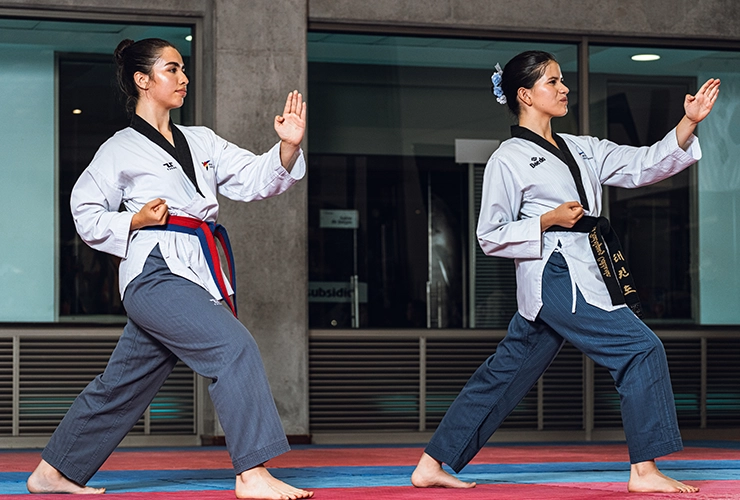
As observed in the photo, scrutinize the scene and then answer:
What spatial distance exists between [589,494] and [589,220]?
93 centimetres

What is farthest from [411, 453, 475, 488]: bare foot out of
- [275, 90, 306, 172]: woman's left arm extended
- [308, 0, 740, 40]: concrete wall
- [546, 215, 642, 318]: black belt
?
[308, 0, 740, 40]: concrete wall

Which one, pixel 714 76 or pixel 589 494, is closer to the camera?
pixel 589 494

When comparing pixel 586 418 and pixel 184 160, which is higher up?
pixel 184 160

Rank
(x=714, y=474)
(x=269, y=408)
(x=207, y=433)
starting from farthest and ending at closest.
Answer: (x=207, y=433) → (x=714, y=474) → (x=269, y=408)

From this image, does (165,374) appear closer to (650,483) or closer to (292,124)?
(292,124)

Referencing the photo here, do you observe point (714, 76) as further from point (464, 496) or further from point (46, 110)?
point (464, 496)

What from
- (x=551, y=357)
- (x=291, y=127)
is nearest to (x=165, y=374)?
(x=291, y=127)

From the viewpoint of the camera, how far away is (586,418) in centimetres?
715

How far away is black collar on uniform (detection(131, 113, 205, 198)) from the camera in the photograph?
3703 millimetres

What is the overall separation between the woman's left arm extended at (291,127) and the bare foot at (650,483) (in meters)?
1.53

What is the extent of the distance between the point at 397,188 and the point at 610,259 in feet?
10.7

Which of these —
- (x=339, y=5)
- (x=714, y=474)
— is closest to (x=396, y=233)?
(x=339, y=5)

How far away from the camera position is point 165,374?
12.6 ft

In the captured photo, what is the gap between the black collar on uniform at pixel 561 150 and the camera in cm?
388
